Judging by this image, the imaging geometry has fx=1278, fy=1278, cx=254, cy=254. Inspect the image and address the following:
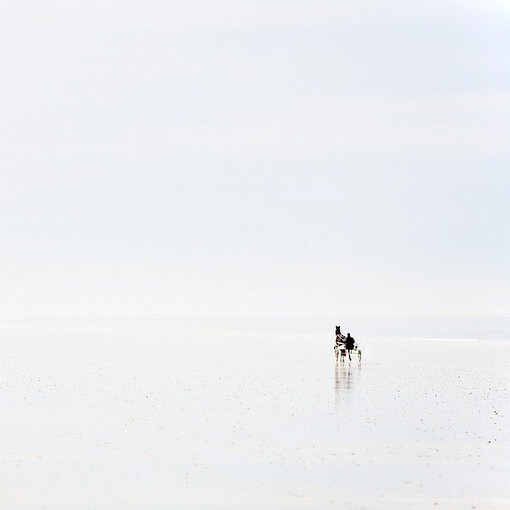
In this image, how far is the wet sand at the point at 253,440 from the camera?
82.7 ft

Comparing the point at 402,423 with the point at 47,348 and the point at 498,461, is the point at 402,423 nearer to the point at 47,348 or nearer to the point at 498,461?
the point at 498,461

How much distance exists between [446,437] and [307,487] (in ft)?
29.6

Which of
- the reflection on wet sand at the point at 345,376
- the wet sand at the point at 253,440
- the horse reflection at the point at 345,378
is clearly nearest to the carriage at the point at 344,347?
the reflection on wet sand at the point at 345,376

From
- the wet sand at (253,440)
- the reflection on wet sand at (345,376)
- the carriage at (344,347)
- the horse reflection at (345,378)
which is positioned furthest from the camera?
the carriage at (344,347)

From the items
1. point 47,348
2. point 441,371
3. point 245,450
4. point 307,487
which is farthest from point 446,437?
point 47,348

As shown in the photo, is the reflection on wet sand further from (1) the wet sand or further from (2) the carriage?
(2) the carriage

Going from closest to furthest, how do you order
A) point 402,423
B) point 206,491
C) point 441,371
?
1. point 206,491
2. point 402,423
3. point 441,371

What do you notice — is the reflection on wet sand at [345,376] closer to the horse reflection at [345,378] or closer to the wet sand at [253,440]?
the horse reflection at [345,378]

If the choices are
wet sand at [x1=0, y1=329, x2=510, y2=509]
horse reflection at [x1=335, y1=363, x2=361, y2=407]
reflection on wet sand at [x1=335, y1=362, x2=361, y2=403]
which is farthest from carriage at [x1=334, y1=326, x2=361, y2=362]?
wet sand at [x1=0, y1=329, x2=510, y2=509]

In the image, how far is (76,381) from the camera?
53.6 m

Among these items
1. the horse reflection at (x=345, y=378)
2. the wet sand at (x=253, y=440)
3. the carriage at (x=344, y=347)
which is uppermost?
the carriage at (x=344, y=347)

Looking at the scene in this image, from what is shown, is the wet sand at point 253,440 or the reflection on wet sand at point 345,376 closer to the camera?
the wet sand at point 253,440

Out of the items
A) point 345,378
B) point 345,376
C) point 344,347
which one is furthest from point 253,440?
point 344,347

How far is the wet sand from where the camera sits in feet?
82.7
